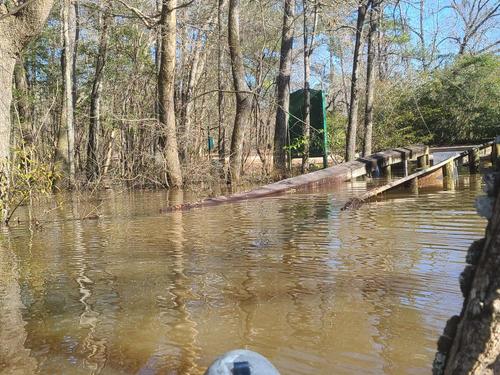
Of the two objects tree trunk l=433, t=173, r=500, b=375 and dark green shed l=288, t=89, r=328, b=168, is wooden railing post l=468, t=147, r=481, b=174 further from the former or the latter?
tree trunk l=433, t=173, r=500, b=375

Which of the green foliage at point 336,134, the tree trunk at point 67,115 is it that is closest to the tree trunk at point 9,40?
the tree trunk at point 67,115

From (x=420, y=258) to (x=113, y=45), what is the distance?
57.9ft

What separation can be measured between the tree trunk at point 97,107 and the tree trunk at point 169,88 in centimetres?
325

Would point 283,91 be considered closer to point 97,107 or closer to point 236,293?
point 97,107

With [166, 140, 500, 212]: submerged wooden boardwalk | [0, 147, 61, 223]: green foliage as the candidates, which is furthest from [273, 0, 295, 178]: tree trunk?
[0, 147, 61, 223]: green foliage

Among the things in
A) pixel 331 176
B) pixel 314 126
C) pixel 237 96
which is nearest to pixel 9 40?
pixel 331 176

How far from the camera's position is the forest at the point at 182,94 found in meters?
15.8

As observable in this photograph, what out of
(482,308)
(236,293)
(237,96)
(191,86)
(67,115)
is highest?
(191,86)

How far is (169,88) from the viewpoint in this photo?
1595cm

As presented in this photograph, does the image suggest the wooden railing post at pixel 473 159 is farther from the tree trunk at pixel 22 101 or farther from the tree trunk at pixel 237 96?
the tree trunk at pixel 22 101

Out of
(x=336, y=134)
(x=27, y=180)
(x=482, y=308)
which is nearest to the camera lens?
(x=482, y=308)

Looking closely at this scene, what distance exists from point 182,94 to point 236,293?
52.3 feet

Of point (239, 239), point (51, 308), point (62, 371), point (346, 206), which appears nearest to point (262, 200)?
point (346, 206)

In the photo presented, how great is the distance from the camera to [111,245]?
700cm
